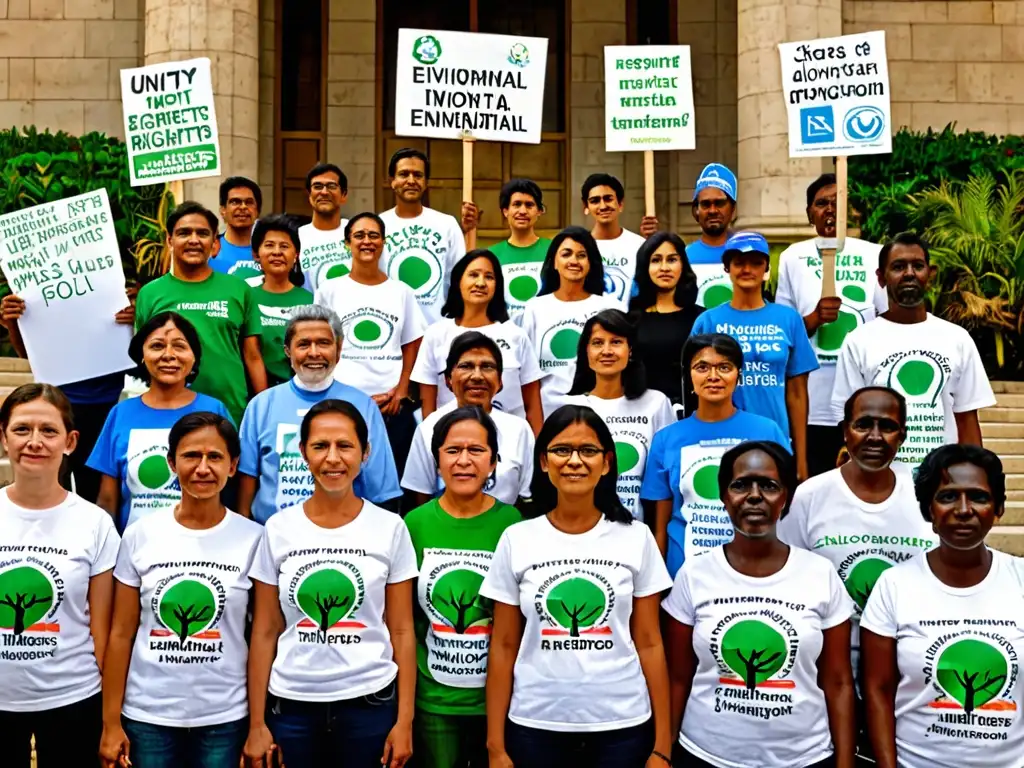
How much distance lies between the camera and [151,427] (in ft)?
17.6

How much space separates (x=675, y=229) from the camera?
51.3 ft

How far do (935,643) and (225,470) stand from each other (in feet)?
8.74

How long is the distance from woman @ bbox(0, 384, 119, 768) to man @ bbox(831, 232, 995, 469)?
3526 mm

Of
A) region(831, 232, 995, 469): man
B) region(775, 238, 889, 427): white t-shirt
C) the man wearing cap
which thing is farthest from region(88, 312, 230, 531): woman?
region(775, 238, 889, 427): white t-shirt

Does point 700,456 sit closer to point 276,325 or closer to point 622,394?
point 622,394

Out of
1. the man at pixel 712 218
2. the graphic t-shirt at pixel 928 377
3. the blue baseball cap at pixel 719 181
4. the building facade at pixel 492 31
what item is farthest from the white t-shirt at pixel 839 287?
the building facade at pixel 492 31

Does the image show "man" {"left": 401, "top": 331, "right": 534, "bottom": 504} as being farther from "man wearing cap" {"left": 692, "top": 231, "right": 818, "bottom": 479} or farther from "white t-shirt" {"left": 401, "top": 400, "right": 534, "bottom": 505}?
"man wearing cap" {"left": 692, "top": 231, "right": 818, "bottom": 479}

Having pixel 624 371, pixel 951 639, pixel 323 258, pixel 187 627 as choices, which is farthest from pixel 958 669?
pixel 323 258

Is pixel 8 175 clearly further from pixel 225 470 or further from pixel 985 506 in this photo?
pixel 985 506

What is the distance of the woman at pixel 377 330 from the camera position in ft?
21.7

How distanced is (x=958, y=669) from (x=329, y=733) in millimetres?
2238

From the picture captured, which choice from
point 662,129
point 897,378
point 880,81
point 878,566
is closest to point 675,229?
point 662,129

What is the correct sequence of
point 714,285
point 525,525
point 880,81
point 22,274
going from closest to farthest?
point 525,525 → point 22,274 → point 714,285 → point 880,81

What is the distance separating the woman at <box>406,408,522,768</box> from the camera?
4785mm
